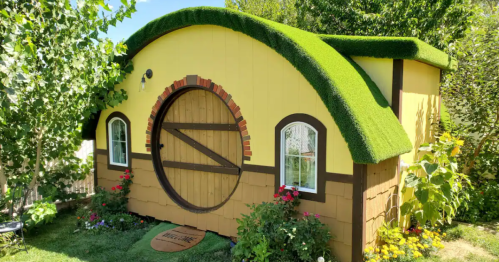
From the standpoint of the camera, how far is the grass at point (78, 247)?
5.02m

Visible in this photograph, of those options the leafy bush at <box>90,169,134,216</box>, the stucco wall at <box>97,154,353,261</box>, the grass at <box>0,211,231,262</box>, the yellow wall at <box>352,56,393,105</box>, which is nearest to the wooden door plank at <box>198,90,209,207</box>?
the stucco wall at <box>97,154,353,261</box>

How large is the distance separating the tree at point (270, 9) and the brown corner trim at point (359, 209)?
Answer: 17.9 meters

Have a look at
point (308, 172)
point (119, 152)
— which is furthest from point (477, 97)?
point (119, 152)

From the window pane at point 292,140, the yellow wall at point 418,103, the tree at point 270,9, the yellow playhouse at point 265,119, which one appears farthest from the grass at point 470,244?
the tree at point 270,9

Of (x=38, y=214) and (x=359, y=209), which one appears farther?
(x=38, y=214)

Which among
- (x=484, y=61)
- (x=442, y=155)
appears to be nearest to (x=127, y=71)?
(x=442, y=155)

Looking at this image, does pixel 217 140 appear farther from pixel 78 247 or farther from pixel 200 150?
pixel 78 247

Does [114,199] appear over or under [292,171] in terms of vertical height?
under

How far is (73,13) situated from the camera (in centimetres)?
536

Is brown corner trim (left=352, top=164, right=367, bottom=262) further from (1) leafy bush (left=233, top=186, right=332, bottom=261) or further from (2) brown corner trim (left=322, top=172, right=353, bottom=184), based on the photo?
(1) leafy bush (left=233, top=186, right=332, bottom=261)

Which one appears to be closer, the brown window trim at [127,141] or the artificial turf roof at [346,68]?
the artificial turf roof at [346,68]

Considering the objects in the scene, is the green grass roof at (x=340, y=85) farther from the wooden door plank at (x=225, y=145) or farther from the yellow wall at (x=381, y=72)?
the wooden door plank at (x=225, y=145)

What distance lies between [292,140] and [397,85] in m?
1.67

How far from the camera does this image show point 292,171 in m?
4.87
